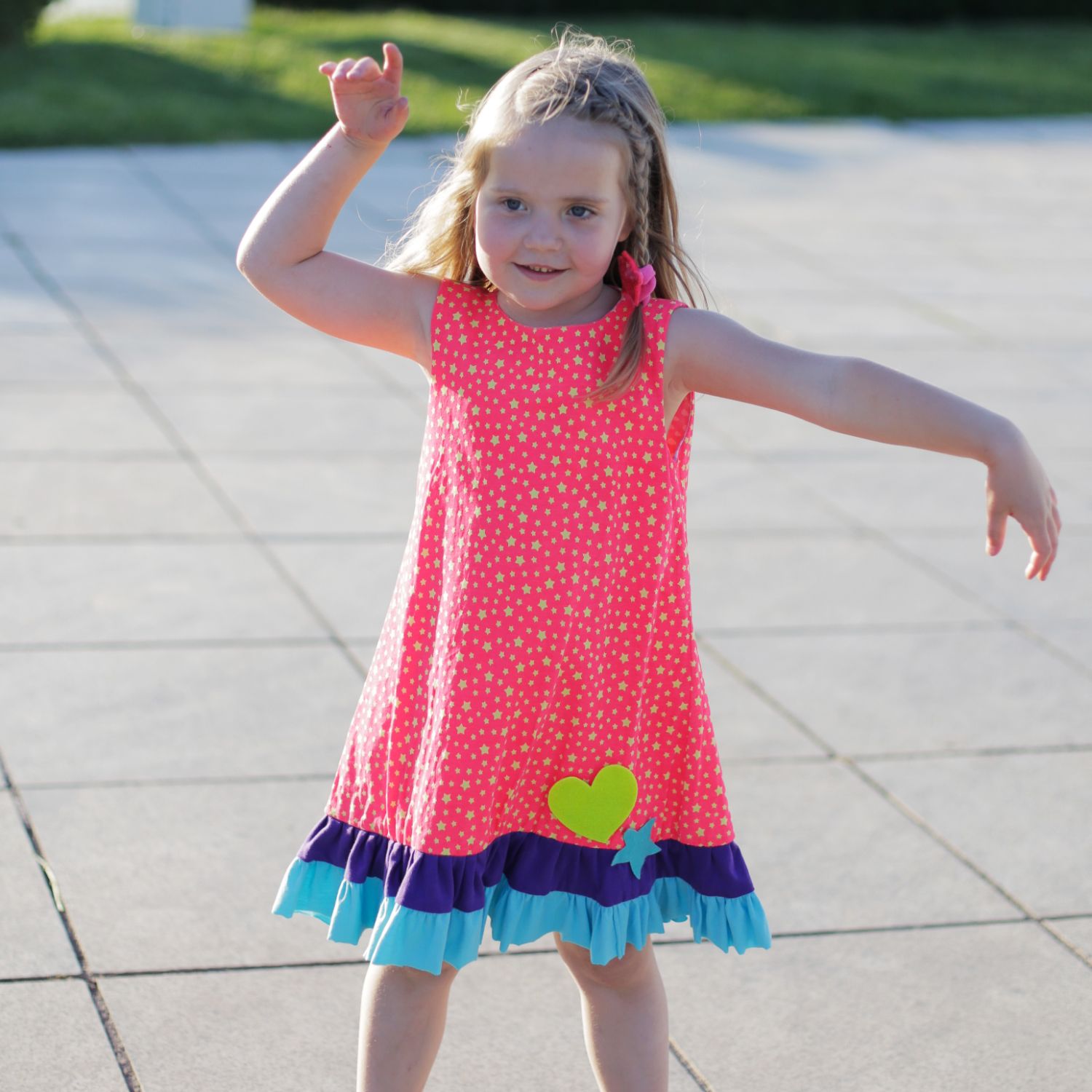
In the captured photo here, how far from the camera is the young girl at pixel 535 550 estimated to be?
218 cm

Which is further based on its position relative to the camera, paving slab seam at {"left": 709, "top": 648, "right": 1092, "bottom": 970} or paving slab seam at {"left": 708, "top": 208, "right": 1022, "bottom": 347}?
paving slab seam at {"left": 708, "top": 208, "right": 1022, "bottom": 347}

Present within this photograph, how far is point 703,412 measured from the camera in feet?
21.7

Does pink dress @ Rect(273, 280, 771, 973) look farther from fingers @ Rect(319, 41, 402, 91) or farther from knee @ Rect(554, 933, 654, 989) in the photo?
fingers @ Rect(319, 41, 402, 91)

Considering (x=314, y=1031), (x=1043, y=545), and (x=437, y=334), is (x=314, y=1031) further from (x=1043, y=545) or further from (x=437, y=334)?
(x=1043, y=545)

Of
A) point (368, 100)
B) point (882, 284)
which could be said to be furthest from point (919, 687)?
point (882, 284)

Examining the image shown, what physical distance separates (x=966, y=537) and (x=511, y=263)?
3570 millimetres

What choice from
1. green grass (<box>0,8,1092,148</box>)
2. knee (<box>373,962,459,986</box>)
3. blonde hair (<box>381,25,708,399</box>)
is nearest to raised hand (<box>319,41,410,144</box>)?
blonde hair (<box>381,25,708,399</box>)

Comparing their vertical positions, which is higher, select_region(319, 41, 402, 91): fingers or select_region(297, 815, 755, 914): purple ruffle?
select_region(319, 41, 402, 91): fingers

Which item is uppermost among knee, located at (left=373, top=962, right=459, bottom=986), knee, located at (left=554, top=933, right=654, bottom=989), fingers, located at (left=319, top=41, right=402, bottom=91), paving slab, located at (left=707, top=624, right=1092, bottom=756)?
fingers, located at (left=319, top=41, right=402, bottom=91)

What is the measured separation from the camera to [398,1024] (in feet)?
7.41

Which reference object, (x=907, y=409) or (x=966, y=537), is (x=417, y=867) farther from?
(x=966, y=537)

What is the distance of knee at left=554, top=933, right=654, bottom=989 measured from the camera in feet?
7.71

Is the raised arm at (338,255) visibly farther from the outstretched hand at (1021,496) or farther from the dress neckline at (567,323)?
the outstretched hand at (1021,496)

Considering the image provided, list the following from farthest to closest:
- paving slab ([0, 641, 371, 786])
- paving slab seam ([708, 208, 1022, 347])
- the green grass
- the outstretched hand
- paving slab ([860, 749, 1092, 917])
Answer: the green grass → paving slab seam ([708, 208, 1022, 347]) → paving slab ([0, 641, 371, 786]) → paving slab ([860, 749, 1092, 917]) → the outstretched hand
